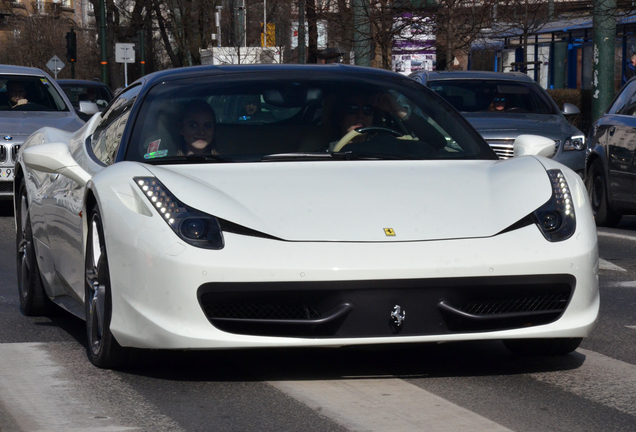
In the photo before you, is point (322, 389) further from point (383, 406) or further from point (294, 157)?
point (294, 157)

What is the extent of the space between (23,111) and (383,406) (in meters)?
11.4

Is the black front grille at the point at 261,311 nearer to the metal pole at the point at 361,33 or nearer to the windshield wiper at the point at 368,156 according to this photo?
the windshield wiper at the point at 368,156

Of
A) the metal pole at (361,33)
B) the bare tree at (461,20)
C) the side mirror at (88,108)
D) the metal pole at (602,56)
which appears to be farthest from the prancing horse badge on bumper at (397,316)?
the bare tree at (461,20)

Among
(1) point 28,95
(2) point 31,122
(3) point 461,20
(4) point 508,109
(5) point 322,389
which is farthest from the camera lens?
(3) point 461,20

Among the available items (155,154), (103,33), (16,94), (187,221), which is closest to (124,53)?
(103,33)

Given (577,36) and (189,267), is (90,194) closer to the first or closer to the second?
(189,267)

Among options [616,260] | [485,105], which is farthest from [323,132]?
[485,105]

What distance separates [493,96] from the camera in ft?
49.8

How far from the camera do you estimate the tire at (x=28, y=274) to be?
677 centimetres

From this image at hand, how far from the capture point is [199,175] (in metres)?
5.11

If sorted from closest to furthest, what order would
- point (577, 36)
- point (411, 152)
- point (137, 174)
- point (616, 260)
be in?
point (137, 174)
point (411, 152)
point (616, 260)
point (577, 36)

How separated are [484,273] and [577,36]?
107 feet

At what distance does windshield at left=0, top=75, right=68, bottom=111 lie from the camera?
49.9 ft

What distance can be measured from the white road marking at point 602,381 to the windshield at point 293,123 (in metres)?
1.09
